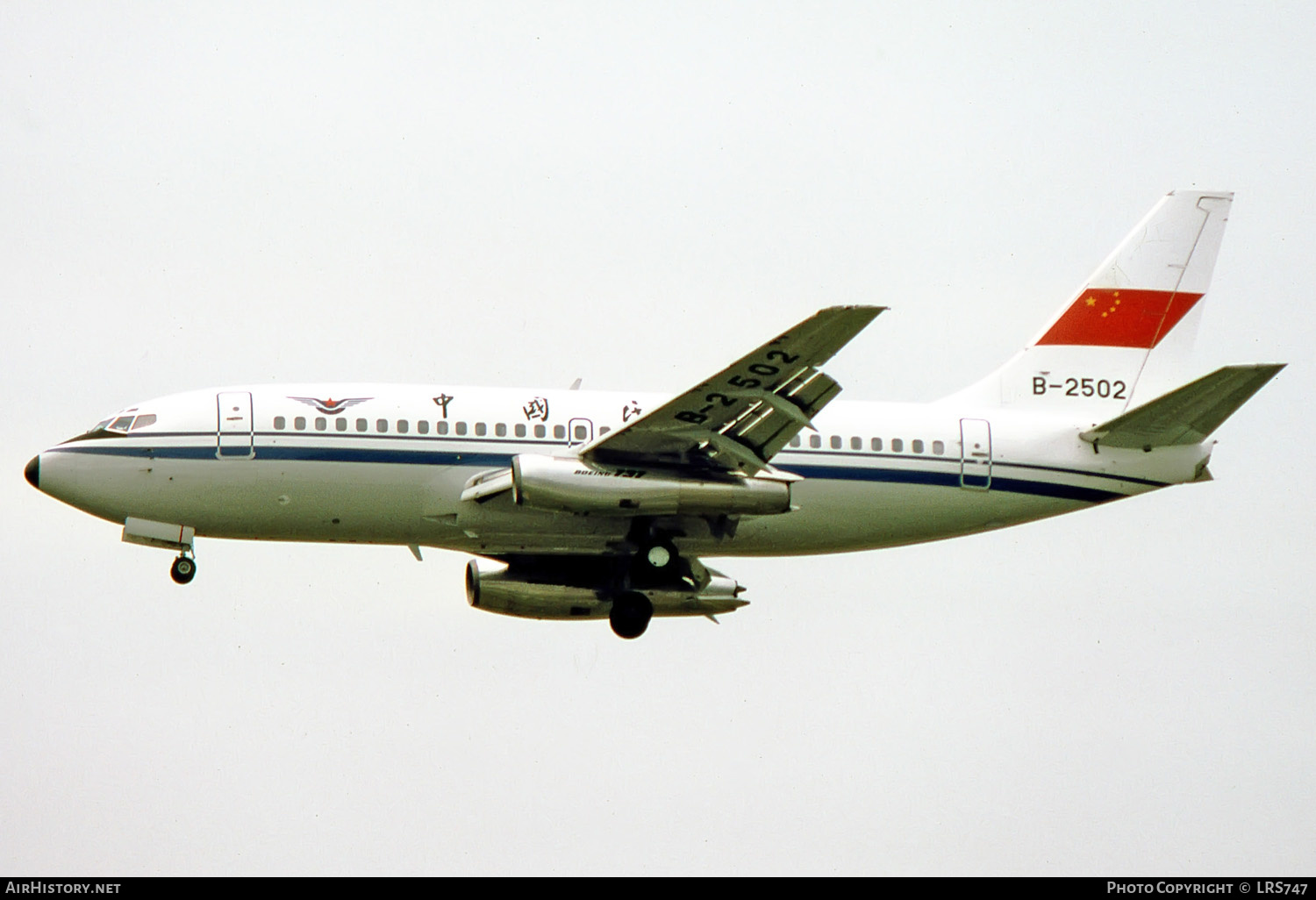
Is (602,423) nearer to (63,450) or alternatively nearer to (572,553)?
(572,553)

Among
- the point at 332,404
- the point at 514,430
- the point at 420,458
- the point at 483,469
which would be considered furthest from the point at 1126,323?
the point at 332,404

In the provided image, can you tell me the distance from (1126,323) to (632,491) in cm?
1442

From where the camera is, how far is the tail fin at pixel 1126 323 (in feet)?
144

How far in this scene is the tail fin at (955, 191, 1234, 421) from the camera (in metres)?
43.8

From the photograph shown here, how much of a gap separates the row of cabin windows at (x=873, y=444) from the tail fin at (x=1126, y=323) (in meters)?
2.84

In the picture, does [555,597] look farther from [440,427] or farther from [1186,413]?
[1186,413]

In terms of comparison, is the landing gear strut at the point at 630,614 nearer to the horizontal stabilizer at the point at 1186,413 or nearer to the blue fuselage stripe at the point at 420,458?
the blue fuselage stripe at the point at 420,458

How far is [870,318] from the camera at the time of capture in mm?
32719

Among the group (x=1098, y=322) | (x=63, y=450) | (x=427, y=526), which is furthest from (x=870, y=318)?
(x=63, y=450)

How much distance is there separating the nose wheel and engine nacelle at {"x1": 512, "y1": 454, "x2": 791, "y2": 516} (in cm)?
709

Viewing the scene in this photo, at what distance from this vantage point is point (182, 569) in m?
38.8

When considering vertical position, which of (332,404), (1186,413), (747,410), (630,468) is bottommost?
(630,468)

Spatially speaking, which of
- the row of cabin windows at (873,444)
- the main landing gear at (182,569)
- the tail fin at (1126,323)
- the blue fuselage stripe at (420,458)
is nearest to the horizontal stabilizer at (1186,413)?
the tail fin at (1126,323)

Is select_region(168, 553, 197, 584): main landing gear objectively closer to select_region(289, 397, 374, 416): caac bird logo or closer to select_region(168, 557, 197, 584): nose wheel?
select_region(168, 557, 197, 584): nose wheel
